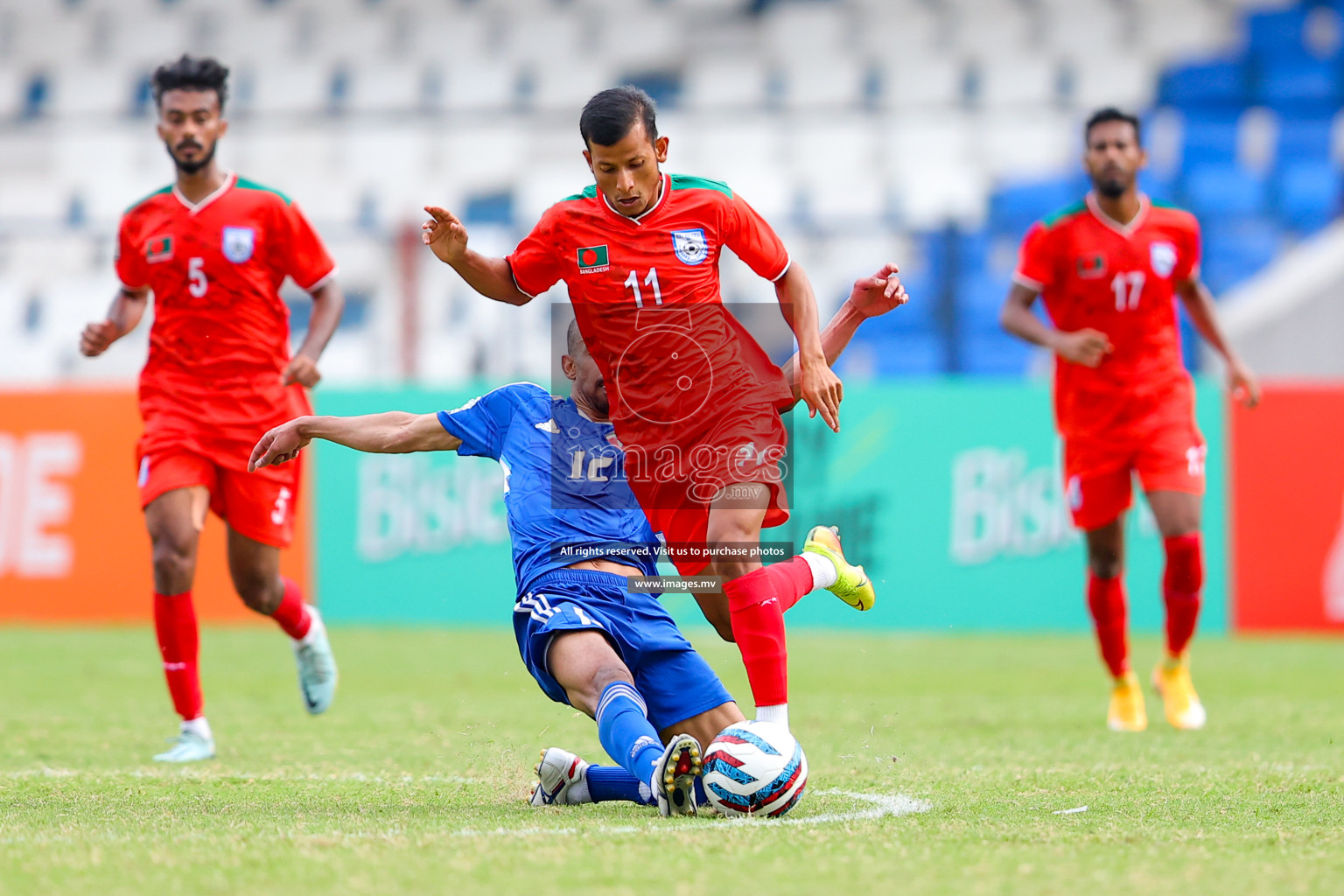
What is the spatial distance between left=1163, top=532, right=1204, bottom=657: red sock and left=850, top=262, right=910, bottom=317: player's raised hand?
2821 millimetres

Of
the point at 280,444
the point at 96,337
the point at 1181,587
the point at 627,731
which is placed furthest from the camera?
the point at 1181,587

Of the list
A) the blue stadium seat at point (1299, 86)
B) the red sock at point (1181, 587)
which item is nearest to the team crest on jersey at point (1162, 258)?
the red sock at point (1181, 587)

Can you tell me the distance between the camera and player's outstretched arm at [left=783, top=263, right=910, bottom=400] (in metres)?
4.61

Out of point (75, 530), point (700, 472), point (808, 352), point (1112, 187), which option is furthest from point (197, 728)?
point (75, 530)

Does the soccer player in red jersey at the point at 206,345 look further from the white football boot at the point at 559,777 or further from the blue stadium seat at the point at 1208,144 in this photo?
the blue stadium seat at the point at 1208,144

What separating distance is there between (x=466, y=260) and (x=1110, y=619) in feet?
12.3

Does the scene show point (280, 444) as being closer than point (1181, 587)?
Yes

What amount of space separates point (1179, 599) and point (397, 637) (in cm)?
589

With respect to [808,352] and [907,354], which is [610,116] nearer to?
[808,352]

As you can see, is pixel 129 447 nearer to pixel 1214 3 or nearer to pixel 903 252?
pixel 903 252

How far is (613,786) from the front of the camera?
449 cm

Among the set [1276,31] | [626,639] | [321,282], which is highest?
[1276,31]

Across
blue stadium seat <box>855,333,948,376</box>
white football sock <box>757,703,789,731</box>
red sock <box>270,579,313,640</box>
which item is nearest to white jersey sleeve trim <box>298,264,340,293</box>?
red sock <box>270,579,313,640</box>

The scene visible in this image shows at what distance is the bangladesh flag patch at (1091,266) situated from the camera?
714 cm
